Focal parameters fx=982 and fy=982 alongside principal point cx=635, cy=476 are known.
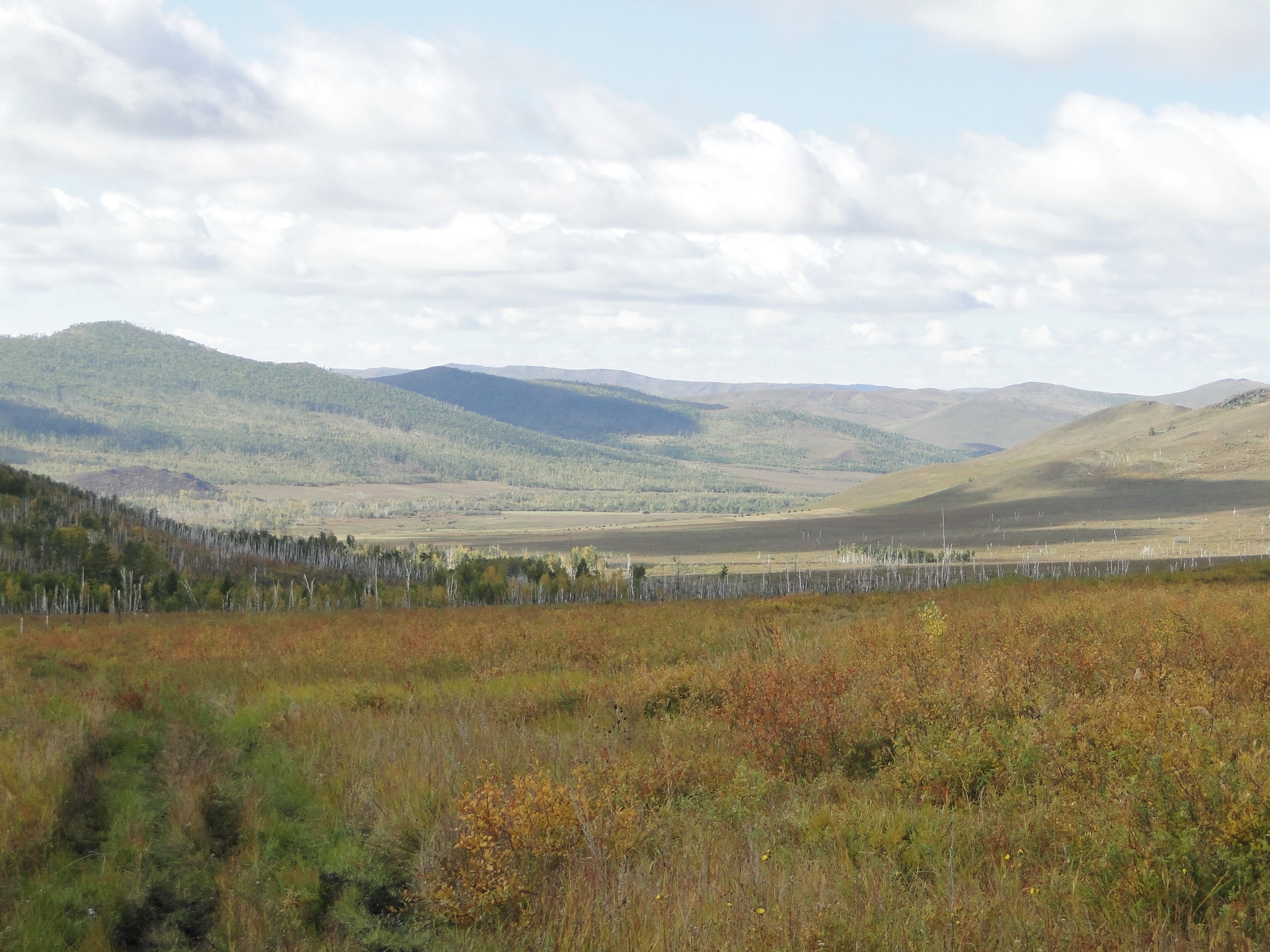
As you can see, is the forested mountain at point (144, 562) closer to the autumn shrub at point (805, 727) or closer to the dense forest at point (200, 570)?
the dense forest at point (200, 570)

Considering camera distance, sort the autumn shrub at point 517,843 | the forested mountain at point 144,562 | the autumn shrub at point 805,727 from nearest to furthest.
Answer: the autumn shrub at point 517,843 → the autumn shrub at point 805,727 → the forested mountain at point 144,562

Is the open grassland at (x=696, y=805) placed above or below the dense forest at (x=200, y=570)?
above

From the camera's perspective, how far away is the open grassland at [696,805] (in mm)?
5930

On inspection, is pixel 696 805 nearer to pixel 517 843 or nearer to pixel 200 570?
pixel 517 843

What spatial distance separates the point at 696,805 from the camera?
8328 millimetres

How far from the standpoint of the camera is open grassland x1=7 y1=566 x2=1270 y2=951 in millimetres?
5930

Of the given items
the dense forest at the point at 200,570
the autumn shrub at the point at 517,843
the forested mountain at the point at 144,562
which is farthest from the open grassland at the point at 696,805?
the forested mountain at the point at 144,562

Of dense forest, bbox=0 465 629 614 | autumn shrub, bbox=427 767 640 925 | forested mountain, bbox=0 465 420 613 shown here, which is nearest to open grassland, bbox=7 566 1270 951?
autumn shrub, bbox=427 767 640 925

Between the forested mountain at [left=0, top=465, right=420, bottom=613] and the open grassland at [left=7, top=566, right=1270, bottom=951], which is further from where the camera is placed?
the forested mountain at [left=0, top=465, right=420, bottom=613]

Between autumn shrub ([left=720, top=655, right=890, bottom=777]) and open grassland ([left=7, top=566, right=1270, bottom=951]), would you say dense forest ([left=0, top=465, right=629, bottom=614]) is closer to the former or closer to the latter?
open grassland ([left=7, top=566, right=1270, bottom=951])

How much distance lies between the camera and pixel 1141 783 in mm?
6906

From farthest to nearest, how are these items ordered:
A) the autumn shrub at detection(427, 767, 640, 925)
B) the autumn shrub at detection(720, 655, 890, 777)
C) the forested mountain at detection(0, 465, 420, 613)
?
the forested mountain at detection(0, 465, 420, 613) → the autumn shrub at detection(720, 655, 890, 777) → the autumn shrub at detection(427, 767, 640, 925)

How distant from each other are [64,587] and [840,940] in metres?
88.5

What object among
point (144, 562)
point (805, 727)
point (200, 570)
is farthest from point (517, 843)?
point (200, 570)
